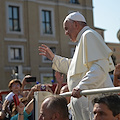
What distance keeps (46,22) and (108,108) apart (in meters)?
31.5

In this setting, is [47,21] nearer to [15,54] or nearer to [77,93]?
[15,54]

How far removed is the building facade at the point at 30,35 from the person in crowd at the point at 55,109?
26.9 meters

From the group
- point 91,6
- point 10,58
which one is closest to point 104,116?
point 10,58

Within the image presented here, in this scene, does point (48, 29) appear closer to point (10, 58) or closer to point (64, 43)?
point (64, 43)

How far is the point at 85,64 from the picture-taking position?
4.14m

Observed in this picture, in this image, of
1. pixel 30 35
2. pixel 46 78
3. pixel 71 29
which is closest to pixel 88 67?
pixel 71 29

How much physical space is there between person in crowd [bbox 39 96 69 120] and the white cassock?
285 millimetres

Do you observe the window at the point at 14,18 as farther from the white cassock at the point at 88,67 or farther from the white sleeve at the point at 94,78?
the white sleeve at the point at 94,78

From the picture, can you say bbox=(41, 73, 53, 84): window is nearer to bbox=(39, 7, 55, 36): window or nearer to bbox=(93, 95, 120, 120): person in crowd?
bbox=(39, 7, 55, 36): window

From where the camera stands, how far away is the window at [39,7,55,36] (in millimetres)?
33875

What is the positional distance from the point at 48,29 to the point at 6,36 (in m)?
4.64

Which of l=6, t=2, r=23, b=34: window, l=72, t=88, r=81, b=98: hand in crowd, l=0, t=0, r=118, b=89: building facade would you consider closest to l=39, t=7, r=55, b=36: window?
l=0, t=0, r=118, b=89: building facade

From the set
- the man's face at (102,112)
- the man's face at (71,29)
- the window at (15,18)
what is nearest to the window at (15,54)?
the window at (15,18)

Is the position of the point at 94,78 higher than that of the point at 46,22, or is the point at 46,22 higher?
the point at 46,22
